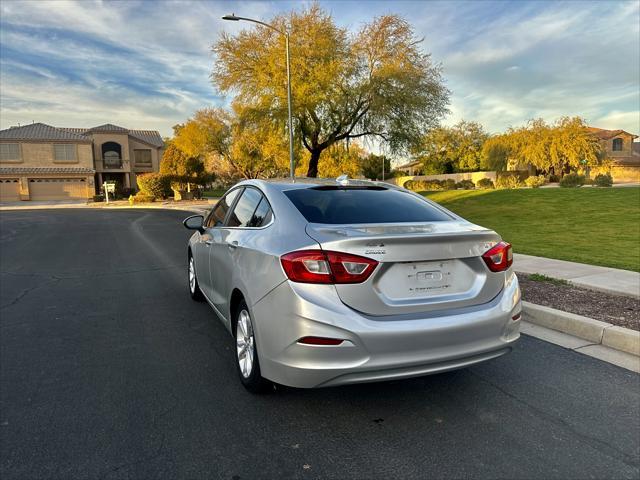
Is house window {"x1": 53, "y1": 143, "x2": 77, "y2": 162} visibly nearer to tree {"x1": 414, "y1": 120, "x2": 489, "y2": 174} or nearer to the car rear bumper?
tree {"x1": 414, "y1": 120, "x2": 489, "y2": 174}

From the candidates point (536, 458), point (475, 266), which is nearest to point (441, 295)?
point (475, 266)

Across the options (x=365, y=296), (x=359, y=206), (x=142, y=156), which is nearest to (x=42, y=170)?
(x=142, y=156)

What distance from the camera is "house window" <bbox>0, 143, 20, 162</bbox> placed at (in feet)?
159

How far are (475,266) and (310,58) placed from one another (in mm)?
20344

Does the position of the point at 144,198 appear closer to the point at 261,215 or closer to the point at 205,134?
the point at 205,134

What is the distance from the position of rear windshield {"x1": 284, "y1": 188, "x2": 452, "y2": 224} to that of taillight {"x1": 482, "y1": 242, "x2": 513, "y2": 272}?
50 cm

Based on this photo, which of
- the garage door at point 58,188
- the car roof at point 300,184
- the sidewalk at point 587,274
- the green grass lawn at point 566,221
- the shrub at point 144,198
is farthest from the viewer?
the garage door at point 58,188

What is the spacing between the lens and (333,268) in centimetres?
267

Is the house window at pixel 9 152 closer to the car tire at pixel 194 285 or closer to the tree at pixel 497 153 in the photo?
the car tire at pixel 194 285

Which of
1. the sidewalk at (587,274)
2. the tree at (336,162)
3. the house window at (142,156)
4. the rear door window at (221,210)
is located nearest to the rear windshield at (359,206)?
the rear door window at (221,210)

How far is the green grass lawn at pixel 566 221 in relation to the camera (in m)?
8.96

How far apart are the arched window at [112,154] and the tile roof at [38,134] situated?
8.67 ft

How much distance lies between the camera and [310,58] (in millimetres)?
21203

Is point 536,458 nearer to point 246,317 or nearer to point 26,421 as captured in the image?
point 246,317
